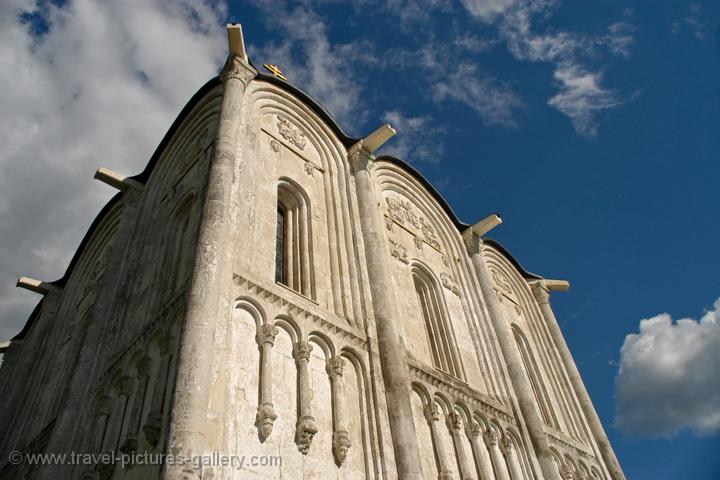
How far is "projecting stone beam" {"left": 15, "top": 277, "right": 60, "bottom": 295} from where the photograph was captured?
719 inches

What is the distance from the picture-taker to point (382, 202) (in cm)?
1566

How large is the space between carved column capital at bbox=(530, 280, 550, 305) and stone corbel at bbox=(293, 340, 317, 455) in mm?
13124

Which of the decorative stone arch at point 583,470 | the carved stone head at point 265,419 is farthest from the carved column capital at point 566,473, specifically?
the carved stone head at point 265,419

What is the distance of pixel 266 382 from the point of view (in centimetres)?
798

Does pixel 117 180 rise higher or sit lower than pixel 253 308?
higher

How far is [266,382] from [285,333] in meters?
1.25

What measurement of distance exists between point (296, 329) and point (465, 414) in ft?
14.3

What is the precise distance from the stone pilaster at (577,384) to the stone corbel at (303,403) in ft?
35.4

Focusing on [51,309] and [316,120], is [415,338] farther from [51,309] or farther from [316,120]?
[51,309]

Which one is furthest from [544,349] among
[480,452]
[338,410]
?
[338,410]

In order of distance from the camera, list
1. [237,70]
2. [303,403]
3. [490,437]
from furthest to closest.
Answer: [237,70]
[490,437]
[303,403]

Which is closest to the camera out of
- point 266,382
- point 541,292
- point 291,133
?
point 266,382

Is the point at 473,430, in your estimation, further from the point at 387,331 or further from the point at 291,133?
the point at 291,133

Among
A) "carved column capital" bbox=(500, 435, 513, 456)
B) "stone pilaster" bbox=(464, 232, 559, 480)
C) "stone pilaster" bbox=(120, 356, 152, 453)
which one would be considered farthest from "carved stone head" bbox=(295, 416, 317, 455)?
"stone pilaster" bbox=(464, 232, 559, 480)
